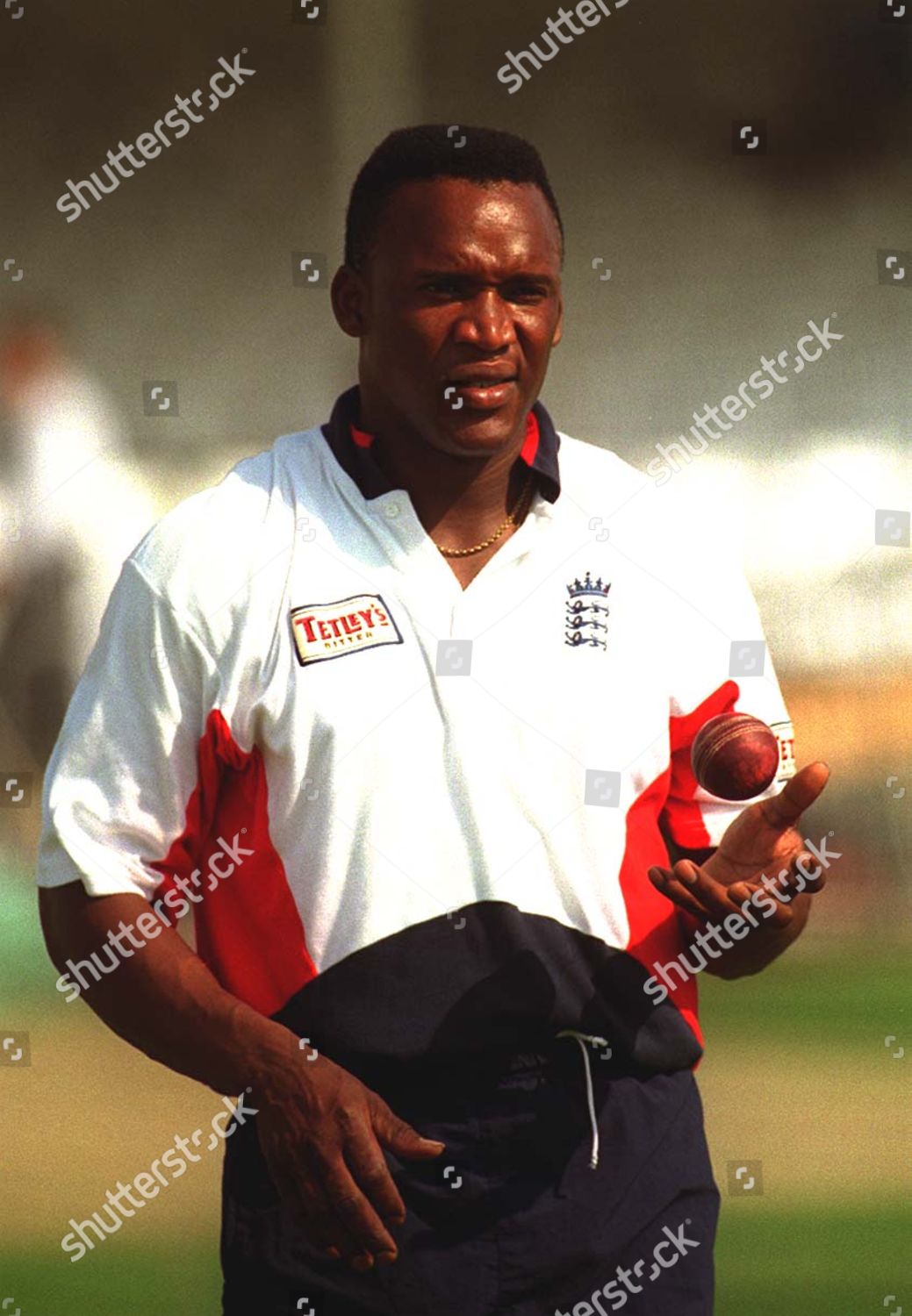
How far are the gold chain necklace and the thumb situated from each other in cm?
58

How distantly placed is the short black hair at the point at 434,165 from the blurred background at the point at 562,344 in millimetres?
2285

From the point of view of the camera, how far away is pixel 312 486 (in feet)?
7.03

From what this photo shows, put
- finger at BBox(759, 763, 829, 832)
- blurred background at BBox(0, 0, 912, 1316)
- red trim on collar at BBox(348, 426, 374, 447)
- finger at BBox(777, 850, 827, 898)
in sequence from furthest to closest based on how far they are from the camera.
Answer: blurred background at BBox(0, 0, 912, 1316), red trim on collar at BBox(348, 426, 374, 447), finger at BBox(777, 850, 827, 898), finger at BBox(759, 763, 829, 832)

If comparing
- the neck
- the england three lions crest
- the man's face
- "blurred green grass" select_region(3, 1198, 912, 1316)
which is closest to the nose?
the man's face

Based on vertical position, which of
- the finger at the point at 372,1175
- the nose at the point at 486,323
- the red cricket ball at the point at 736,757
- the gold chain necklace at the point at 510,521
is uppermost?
the nose at the point at 486,323

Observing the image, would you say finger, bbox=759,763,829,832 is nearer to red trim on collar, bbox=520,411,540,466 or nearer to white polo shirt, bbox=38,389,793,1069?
white polo shirt, bbox=38,389,793,1069

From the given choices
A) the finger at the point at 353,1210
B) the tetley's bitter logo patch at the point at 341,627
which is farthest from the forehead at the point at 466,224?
the finger at the point at 353,1210

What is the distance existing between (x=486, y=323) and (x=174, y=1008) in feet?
2.40

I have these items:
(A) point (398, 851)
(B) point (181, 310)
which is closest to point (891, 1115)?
(B) point (181, 310)

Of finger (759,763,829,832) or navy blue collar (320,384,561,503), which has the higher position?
navy blue collar (320,384,561,503)

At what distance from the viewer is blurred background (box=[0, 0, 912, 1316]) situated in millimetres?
4594

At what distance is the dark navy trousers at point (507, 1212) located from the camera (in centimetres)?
201

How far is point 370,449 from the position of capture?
2174mm

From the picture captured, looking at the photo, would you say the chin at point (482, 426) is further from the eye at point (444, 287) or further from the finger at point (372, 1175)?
the finger at point (372, 1175)
